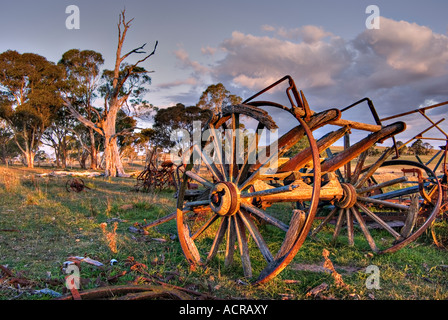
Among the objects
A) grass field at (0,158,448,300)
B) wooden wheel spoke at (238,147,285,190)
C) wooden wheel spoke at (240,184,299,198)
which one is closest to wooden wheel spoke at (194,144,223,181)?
wooden wheel spoke at (238,147,285,190)

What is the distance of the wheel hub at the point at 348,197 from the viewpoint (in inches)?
215

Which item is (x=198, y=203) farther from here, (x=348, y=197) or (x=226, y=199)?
(x=348, y=197)

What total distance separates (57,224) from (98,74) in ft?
89.8

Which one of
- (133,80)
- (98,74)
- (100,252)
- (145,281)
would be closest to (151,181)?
(100,252)

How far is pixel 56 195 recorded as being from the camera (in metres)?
10.9

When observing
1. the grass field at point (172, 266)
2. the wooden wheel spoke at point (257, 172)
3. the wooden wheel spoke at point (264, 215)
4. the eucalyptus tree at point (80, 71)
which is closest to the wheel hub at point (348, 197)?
the grass field at point (172, 266)

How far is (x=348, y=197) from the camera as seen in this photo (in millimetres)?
5449

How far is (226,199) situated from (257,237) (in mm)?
623

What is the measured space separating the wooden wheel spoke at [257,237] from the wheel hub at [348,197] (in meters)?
2.32

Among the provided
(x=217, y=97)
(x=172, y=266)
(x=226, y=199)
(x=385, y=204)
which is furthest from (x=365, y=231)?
(x=217, y=97)

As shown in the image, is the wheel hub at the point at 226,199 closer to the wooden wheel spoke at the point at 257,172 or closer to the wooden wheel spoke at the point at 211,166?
the wooden wheel spoke at the point at 257,172

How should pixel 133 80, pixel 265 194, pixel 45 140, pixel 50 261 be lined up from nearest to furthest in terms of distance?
pixel 265 194 < pixel 50 261 < pixel 133 80 < pixel 45 140

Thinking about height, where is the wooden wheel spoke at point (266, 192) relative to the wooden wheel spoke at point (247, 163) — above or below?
below
